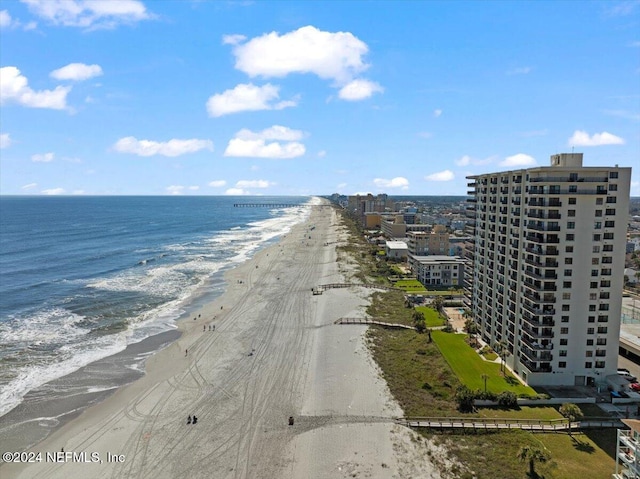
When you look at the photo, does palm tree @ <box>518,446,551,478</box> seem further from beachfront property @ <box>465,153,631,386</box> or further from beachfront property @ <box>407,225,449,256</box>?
beachfront property @ <box>407,225,449,256</box>

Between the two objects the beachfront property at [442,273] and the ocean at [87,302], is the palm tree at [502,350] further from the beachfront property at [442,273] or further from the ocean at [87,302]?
the ocean at [87,302]

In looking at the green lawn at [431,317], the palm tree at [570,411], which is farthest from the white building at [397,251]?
the palm tree at [570,411]

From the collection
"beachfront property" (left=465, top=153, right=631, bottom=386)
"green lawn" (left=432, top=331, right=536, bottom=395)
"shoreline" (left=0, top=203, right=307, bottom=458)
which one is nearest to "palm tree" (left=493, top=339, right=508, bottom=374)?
"green lawn" (left=432, top=331, right=536, bottom=395)

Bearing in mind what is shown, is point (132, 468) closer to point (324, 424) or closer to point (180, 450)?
point (180, 450)

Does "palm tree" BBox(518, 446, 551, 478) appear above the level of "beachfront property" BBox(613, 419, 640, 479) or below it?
below

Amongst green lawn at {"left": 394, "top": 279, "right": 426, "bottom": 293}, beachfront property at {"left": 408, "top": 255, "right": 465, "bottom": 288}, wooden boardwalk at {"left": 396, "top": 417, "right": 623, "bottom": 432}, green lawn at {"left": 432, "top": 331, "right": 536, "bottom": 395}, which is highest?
beachfront property at {"left": 408, "top": 255, "right": 465, "bottom": 288}

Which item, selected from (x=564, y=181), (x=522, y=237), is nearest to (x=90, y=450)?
(x=522, y=237)

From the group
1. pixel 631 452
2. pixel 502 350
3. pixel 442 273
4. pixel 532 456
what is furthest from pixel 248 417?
pixel 442 273
